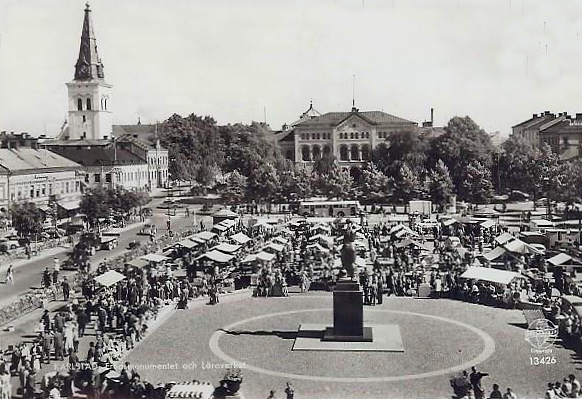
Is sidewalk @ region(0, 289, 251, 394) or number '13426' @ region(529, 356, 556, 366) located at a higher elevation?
sidewalk @ region(0, 289, 251, 394)

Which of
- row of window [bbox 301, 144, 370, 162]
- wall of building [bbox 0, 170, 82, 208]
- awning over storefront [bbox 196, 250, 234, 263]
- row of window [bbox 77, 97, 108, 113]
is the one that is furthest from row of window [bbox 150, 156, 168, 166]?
awning over storefront [bbox 196, 250, 234, 263]

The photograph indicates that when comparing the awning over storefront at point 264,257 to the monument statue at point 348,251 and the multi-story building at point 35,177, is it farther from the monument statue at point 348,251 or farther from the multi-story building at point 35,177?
the multi-story building at point 35,177

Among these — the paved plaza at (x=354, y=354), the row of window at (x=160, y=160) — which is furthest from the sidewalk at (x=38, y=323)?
the row of window at (x=160, y=160)

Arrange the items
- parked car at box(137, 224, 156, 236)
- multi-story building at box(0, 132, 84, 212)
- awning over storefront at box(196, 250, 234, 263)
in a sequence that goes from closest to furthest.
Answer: awning over storefront at box(196, 250, 234, 263)
parked car at box(137, 224, 156, 236)
multi-story building at box(0, 132, 84, 212)

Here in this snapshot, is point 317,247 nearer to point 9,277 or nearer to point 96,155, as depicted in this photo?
point 9,277

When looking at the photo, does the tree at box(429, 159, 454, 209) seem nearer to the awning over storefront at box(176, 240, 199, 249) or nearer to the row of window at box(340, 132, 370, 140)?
the row of window at box(340, 132, 370, 140)

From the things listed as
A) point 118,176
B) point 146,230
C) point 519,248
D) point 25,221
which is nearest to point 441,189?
point 146,230
